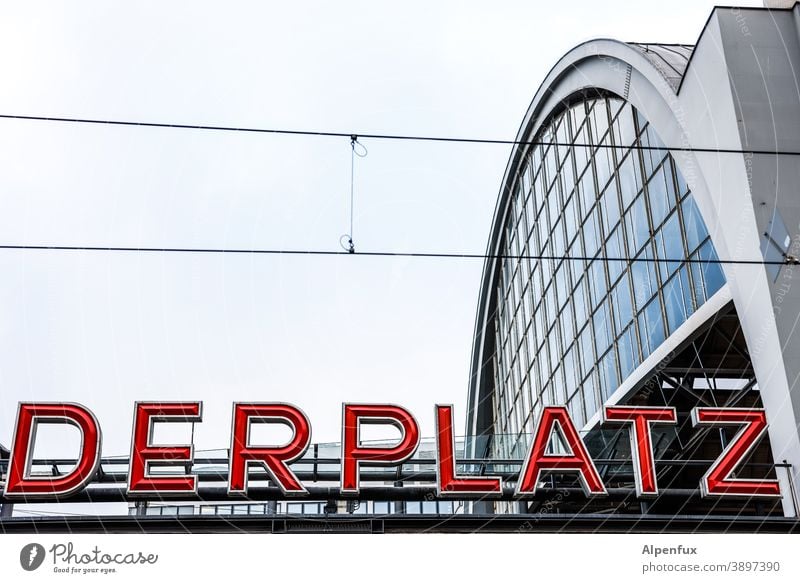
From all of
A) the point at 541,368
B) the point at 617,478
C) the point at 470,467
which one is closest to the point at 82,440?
the point at 470,467

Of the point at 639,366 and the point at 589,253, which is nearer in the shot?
the point at 639,366

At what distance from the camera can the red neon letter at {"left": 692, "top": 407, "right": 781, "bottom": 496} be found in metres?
21.9

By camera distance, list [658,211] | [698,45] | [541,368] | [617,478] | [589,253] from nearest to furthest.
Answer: [698,45], [617,478], [658,211], [589,253], [541,368]

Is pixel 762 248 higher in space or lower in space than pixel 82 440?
higher

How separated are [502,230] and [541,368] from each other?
10.7 meters

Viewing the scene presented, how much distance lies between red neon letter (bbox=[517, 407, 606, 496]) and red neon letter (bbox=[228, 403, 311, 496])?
462 cm

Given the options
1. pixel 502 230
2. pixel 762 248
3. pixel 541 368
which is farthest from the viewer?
pixel 502 230

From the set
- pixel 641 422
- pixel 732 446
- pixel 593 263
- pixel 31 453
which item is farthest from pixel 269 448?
pixel 593 263

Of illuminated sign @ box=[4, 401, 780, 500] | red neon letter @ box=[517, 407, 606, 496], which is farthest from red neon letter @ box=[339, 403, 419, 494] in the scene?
red neon letter @ box=[517, 407, 606, 496]

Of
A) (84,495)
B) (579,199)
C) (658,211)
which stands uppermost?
(579,199)

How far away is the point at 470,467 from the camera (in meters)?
26.0

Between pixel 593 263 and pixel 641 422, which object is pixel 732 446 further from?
pixel 593 263

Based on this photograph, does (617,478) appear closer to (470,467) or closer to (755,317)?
(470,467)

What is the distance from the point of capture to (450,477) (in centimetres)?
2252
